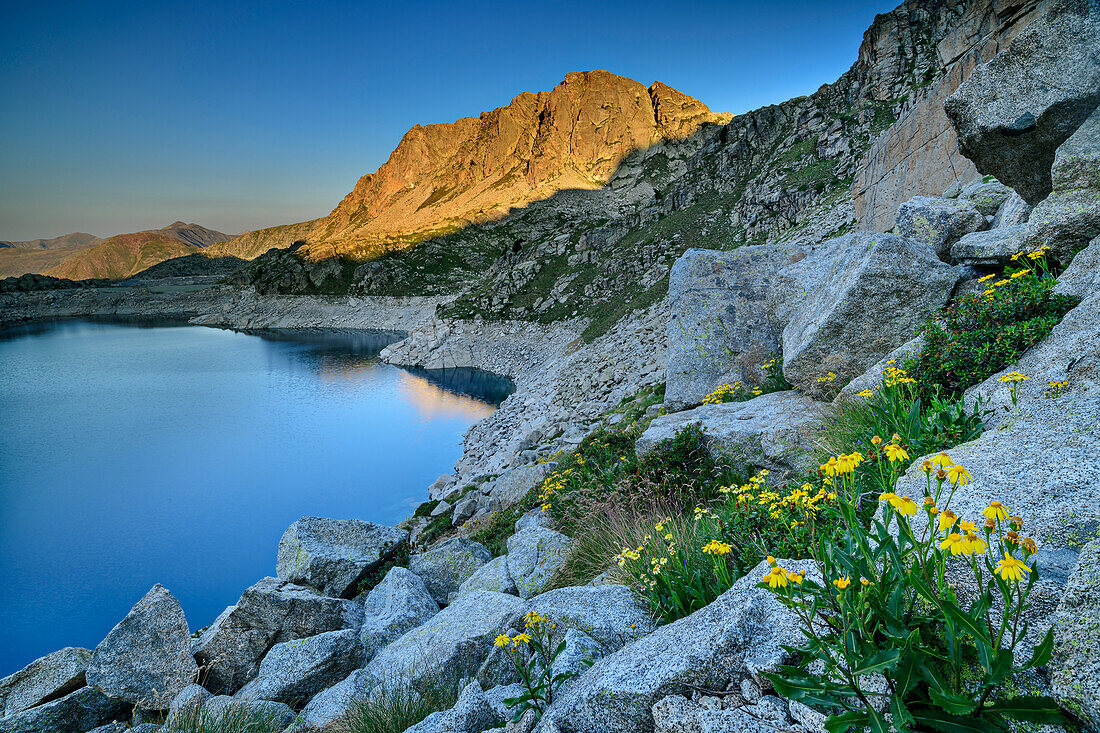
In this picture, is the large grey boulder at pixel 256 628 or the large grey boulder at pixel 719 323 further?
the large grey boulder at pixel 719 323

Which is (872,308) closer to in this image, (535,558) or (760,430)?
(760,430)

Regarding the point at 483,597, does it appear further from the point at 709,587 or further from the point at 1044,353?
the point at 1044,353

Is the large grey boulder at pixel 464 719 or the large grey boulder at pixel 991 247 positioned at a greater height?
the large grey boulder at pixel 991 247

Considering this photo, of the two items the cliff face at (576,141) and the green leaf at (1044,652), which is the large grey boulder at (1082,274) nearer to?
the green leaf at (1044,652)

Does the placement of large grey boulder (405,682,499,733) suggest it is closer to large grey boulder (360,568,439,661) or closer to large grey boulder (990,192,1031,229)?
large grey boulder (360,568,439,661)

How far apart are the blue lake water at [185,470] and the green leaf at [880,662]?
21.0 metres

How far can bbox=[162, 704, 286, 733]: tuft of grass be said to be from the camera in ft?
16.4

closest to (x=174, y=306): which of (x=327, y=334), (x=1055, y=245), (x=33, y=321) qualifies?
(x=33, y=321)

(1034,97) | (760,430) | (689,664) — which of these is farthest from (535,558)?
(1034,97)

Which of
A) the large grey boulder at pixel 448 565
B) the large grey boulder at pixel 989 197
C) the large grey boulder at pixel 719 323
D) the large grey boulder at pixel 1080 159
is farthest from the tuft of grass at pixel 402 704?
the large grey boulder at pixel 989 197

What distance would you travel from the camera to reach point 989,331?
552 cm

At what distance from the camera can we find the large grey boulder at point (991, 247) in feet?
22.5

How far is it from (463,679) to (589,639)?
1.86 metres

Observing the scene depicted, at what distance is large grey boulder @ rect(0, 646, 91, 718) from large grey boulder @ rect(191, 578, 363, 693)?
1.47 m
